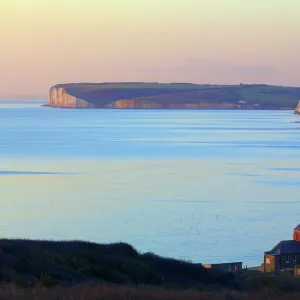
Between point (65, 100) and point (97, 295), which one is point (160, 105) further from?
point (97, 295)

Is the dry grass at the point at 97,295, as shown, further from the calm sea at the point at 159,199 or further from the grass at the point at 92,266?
the calm sea at the point at 159,199

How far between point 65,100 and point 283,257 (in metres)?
135

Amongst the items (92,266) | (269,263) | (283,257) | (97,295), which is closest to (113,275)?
(92,266)

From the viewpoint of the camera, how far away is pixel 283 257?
46.3ft

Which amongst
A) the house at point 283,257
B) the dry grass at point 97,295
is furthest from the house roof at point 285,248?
the dry grass at point 97,295

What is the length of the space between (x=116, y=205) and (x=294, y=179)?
9.60 metres

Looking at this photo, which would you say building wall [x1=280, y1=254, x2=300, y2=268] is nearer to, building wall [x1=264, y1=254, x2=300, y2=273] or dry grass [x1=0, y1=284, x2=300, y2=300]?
building wall [x1=264, y1=254, x2=300, y2=273]

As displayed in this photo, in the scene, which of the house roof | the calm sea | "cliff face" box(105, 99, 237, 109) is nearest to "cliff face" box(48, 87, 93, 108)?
"cliff face" box(105, 99, 237, 109)

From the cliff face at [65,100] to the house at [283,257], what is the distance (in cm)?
13056

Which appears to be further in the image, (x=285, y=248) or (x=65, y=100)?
(x=65, y=100)

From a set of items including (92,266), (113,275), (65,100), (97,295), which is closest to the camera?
(97,295)

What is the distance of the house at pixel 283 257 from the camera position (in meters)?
13.9

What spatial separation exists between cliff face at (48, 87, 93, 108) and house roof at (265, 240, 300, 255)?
130 m

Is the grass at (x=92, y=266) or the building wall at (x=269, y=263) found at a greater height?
the grass at (x=92, y=266)
